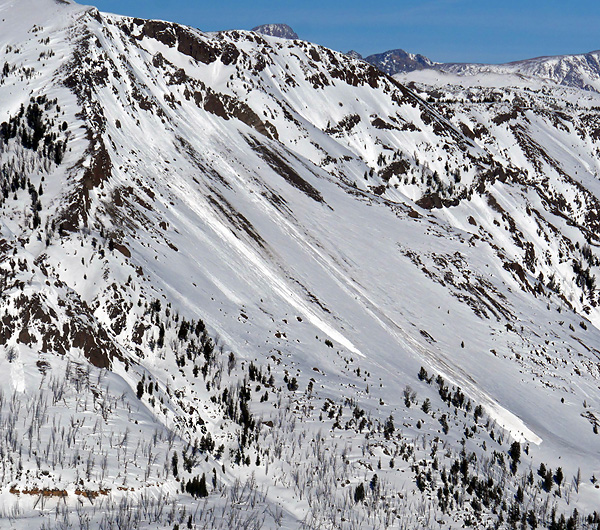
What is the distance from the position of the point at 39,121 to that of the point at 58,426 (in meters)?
26.8

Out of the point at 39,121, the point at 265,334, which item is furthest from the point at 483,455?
the point at 39,121

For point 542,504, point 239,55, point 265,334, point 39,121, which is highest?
point 239,55

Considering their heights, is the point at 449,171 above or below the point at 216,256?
above

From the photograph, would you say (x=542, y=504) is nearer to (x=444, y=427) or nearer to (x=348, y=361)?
(x=444, y=427)

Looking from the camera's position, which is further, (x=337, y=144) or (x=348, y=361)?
(x=337, y=144)

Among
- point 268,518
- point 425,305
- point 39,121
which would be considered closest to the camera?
point 268,518

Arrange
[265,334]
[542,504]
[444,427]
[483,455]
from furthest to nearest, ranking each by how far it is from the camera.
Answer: [265,334] → [444,427] → [483,455] → [542,504]

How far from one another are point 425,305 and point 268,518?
113 ft

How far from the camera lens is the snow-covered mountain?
50.6ft

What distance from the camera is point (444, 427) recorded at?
2411 centimetres

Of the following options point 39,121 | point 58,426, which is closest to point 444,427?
point 58,426

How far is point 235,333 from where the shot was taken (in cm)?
2778

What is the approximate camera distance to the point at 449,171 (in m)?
96.6

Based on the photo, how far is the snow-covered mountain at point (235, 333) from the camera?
15414 mm
